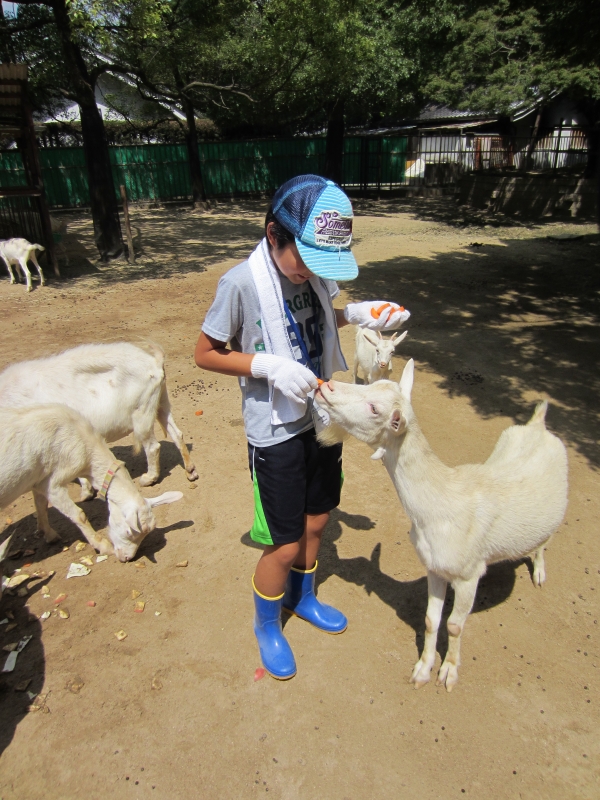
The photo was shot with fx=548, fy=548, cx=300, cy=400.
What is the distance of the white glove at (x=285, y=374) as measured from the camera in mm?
2225

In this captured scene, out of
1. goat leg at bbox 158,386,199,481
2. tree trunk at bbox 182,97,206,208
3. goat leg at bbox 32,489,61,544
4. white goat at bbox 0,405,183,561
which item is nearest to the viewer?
white goat at bbox 0,405,183,561

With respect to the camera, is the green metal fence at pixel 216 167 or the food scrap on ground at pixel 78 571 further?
the green metal fence at pixel 216 167

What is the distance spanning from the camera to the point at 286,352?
2.39 meters

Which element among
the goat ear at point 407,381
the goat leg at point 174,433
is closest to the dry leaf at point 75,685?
the goat leg at point 174,433

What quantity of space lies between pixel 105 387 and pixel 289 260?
8.28 ft

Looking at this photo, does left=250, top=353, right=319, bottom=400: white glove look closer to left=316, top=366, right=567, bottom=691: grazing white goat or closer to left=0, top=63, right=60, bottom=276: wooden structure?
left=316, top=366, right=567, bottom=691: grazing white goat

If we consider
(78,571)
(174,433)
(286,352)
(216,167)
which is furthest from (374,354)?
(216,167)

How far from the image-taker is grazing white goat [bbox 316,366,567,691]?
2457mm

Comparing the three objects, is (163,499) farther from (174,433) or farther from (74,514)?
(174,433)

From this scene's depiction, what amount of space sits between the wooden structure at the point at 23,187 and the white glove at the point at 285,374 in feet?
35.3

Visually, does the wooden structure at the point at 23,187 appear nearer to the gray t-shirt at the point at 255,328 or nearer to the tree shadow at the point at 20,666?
the tree shadow at the point at 20,666

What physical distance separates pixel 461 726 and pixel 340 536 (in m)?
1.51

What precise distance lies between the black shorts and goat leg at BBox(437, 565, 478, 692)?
33.6 inches

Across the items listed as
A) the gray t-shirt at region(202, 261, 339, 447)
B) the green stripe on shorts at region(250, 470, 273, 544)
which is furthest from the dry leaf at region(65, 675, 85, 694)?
the gray t-shirt at region(202, 261, 339, 447)
